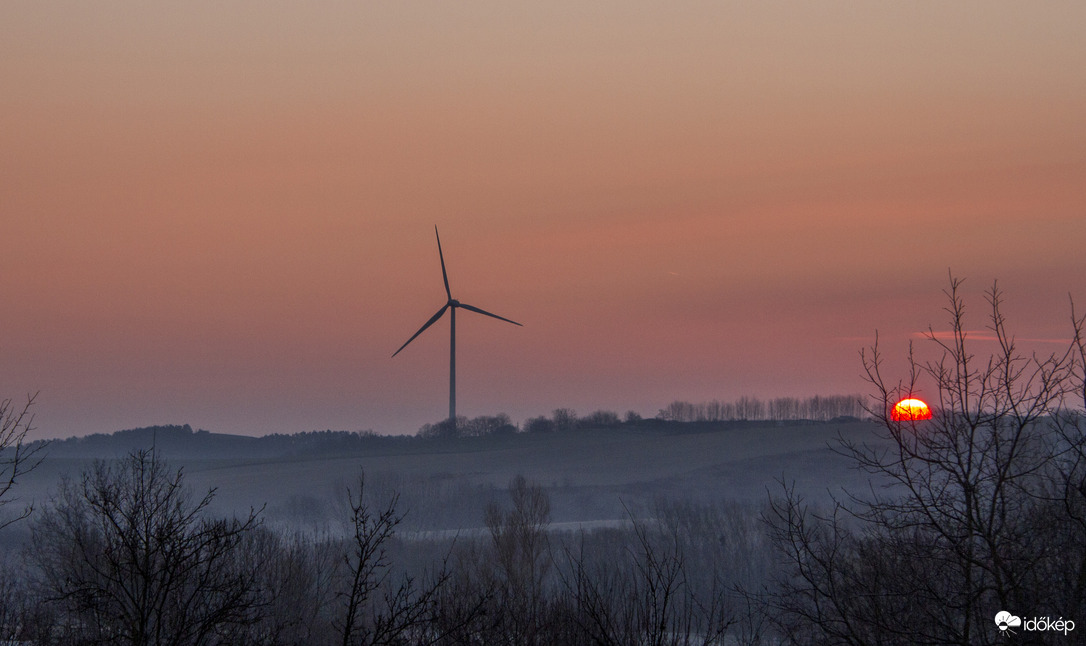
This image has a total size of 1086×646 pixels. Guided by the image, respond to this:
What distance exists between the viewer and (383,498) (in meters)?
124

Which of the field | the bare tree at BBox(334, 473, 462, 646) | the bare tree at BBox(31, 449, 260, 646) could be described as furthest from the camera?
the field

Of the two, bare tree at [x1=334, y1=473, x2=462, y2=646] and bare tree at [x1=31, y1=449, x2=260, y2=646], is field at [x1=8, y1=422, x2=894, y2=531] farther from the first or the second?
bare tree at [x1=31, y1=449, x2=260, y2=646]

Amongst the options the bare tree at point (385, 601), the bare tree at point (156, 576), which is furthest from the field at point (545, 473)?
the bare tree at point (156, 576)

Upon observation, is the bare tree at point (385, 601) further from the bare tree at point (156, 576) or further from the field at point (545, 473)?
the field at point (545, 473)

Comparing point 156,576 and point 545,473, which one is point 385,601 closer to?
point 156,576

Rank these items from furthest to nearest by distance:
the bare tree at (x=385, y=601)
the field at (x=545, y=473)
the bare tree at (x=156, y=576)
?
the field at (x=545, y=473) → the bare tree at (x=385, y=601) → the bare tree at (x=156, y=576)

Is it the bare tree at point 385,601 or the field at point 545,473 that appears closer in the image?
the bare tree at point 385,601

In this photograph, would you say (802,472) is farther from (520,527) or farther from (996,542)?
(996,542)

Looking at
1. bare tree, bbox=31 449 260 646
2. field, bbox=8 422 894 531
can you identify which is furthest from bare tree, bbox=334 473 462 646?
field, bbox=8 422 894 531

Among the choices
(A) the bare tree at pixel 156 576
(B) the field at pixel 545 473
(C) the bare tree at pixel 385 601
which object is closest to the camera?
(A) the bare tree at pixel 156 576

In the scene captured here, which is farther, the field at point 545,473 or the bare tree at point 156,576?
the field at point 545,473

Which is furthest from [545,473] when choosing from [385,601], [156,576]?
[156,576]

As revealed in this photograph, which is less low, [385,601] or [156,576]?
[156,576]

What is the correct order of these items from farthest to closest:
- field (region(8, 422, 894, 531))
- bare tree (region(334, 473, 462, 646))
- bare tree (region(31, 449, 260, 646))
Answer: field (region(8, 422, 894, 531)), bare tree (region(334, 473, 462, 646)), bare tree (region(31, 449, 260, 646))
